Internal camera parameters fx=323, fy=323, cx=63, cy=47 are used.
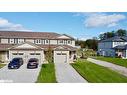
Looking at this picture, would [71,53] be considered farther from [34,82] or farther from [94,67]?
[34,82]

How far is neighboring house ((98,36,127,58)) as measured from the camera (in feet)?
70.9

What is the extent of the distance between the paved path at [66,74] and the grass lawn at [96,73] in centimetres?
38

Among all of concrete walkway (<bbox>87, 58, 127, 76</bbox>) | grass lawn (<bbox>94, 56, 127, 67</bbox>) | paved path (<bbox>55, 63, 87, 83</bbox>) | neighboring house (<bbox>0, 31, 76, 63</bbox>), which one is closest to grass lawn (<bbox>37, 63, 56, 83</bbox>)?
paved path (<bbox>55, 63, 87, 83</bbox>)

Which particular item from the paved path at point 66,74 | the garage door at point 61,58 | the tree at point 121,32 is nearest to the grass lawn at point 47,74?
the paved path at point 66,74

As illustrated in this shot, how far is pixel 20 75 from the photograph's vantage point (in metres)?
20.6

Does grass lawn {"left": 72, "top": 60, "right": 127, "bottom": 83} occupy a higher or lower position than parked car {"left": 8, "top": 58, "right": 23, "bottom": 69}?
lower

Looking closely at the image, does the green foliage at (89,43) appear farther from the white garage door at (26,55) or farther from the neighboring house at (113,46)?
the white garage door at (26,55)

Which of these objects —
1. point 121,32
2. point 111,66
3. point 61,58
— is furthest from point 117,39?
point 61,58

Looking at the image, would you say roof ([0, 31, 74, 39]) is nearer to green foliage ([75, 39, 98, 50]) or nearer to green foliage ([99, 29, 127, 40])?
green foliage ([75, 39, 98, 50])

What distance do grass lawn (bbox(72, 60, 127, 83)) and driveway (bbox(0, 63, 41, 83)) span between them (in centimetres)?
295

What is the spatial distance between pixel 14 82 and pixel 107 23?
7094 millimetres

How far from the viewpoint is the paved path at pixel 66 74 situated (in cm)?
1920
